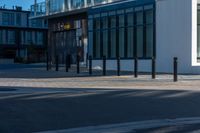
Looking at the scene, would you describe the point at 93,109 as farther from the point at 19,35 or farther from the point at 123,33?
the point at 19,35

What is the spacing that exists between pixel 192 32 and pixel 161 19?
9.90 ft

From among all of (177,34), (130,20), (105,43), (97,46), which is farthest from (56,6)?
(177,34)

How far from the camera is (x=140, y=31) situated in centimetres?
3509

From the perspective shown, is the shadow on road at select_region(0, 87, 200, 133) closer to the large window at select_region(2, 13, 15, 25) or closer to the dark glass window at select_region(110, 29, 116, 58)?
the dark glass window at select_region(110, 29, 116, 58)

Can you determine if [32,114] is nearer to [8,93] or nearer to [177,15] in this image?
[8,93]

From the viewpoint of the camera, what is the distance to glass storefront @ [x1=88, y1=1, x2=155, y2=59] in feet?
112

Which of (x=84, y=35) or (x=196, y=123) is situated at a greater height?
(x=84, y=35)

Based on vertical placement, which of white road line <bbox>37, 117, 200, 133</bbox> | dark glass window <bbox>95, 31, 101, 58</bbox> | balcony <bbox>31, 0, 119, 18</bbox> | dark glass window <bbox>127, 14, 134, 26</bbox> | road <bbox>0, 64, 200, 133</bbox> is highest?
balcony <bbox>31, 0, 119, 18</bbox>

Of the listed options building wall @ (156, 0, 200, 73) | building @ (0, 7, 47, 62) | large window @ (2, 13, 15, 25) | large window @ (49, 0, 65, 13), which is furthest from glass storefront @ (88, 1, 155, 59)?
large window @ (2, 13, 15, 25)

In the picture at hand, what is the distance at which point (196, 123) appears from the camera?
11.1 m

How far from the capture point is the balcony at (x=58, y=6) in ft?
141

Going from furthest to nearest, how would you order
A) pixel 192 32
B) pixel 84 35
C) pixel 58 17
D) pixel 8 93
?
pixel 58 17 → pixel 84 35 → pixel 192 32 → pixel 8 93

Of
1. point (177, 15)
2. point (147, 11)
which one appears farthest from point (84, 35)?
point (177, 15)

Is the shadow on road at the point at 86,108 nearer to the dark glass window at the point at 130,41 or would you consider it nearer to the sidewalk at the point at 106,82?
the sidewalk at the point at 106,82
